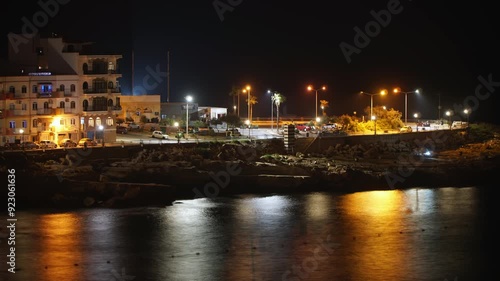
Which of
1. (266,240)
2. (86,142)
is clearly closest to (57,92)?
(86,142)

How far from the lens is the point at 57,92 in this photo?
33.1 meters

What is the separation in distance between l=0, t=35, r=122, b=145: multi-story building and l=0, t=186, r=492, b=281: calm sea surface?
30.5 feet

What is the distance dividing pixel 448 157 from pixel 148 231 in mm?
19824

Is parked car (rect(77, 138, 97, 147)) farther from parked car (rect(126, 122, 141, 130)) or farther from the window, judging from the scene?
parked car (rect(126, 122, 141, 130))

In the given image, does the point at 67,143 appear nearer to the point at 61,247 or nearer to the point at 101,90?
the point at 101,90

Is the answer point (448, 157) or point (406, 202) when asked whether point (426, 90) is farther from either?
point (406, 202)

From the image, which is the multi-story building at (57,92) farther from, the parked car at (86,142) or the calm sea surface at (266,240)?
the calm sea surface at (266,240)

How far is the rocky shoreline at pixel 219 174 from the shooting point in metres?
25.2

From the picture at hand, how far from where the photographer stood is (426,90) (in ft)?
237

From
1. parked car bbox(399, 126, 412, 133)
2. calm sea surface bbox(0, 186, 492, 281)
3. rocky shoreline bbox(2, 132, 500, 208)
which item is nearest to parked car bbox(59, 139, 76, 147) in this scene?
rocky shoreline bbox(2, 132, 500, 208)

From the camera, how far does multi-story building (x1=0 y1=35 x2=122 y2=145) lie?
3200 centimetres

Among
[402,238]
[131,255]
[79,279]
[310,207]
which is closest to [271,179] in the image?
[310,207]

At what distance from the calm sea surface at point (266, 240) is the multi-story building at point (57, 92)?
366 inches

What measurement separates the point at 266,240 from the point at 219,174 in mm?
8214
